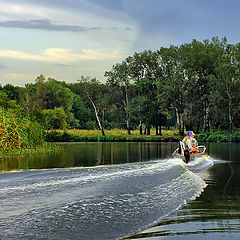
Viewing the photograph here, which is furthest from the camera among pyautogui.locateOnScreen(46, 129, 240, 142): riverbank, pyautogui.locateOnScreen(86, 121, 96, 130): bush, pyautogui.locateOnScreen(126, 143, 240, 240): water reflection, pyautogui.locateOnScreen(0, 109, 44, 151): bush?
pyautogui.locateOnScreen(86, 121, 96, 130): bush

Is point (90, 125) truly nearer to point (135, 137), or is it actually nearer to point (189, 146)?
point (135, 137)

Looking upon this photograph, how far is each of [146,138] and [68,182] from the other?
48.0 meters

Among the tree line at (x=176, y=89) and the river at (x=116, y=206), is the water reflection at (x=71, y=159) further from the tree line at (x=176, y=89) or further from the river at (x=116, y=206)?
the tree line at (x=176, y=89)

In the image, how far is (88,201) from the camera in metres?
9.82

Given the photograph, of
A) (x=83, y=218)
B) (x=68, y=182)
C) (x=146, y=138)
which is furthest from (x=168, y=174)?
(x=146, y=138)

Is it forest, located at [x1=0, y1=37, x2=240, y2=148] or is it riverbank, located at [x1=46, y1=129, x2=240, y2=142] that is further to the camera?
forest, located at [x1=0, y1=37, x2=240, y2=148]

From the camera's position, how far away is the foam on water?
7.25m

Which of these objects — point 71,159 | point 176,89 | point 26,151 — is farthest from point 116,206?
point 176,89

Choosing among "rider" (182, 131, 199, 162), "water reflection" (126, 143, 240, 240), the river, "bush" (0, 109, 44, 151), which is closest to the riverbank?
"bush" (0, 109, 44, 151)

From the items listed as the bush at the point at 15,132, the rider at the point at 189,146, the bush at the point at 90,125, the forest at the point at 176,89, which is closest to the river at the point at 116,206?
the rider at the point at 189,146

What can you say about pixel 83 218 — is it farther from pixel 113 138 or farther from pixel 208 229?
pixel 113 138

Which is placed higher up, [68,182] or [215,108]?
[215,108]

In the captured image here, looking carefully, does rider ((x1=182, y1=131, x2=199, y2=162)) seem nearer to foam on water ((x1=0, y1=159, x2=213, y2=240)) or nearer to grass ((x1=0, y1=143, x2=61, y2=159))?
foam on water ((x1=0, y1=159, x2=213, y2=240))

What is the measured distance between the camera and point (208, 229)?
24.3 feet
